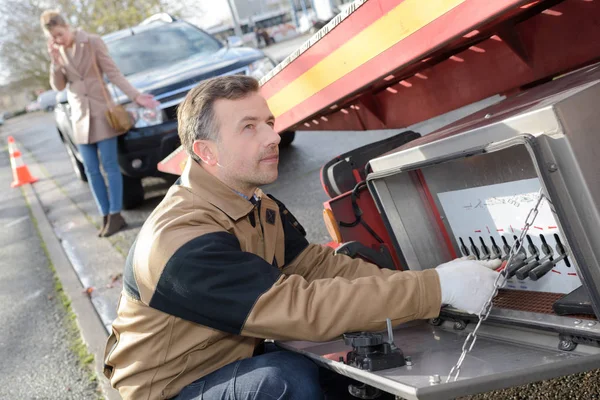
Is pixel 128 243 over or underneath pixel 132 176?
underneath

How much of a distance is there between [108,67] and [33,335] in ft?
8.44

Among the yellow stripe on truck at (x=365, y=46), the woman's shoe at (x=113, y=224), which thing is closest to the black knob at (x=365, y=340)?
the yellow stripe on truck at (x=365, y=46)

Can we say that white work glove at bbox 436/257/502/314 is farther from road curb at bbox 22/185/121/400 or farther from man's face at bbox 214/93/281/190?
road curb at bbox 22/185/121/400

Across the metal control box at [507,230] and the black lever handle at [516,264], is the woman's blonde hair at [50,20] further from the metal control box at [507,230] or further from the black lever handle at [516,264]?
the black lever handle at [516,264]

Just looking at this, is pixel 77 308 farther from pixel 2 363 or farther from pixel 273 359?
pixel 273 359

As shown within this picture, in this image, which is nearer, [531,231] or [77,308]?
[531,231]

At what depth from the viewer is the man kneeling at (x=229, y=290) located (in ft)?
6.37

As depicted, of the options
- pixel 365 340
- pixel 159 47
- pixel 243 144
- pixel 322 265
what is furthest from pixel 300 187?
pixel 365 340

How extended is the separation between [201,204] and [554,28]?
4.77 ft

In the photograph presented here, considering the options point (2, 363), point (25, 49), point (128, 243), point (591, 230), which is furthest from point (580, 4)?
point (25, 49)

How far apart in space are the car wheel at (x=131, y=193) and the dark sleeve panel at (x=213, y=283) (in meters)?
5.52

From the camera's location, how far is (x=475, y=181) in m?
2.26

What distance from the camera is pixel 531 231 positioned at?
2.12 m

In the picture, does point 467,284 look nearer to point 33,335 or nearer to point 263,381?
point 263,381
